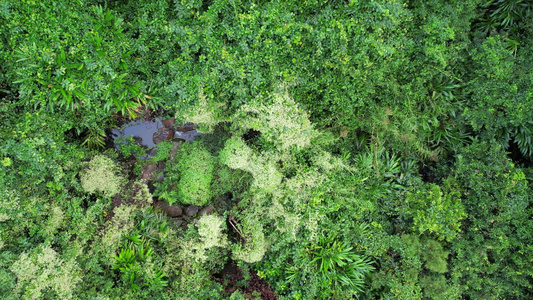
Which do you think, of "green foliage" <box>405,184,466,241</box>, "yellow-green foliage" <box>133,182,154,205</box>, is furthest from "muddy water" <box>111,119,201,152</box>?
"green foliage" <box>405,184,466,241</box>

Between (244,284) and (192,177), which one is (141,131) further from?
(244,284)

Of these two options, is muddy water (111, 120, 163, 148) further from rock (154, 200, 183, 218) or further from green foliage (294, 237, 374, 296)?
green foliage (294, 237, 374, 296)

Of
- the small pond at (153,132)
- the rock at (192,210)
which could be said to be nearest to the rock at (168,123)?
the small pond at (153,132)

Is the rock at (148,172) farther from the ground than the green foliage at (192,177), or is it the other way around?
the green foliage at (192,177)

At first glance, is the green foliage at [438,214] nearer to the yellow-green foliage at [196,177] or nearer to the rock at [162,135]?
the yellow-green foliage at [196,177]

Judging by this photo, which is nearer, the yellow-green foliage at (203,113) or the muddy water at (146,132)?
the yellow-green foliage at (203,113)
